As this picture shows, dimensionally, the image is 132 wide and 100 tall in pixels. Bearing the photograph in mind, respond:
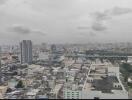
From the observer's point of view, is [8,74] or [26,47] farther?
[26,47]

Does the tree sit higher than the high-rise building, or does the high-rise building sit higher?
the high-rise building

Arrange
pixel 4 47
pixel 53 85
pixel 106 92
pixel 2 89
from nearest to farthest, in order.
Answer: pixel 106 92 < pixel 2 89 < pixel 53 85 < pixel 4 47

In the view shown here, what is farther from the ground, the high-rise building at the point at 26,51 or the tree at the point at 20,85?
the high-rise building at the point at 26,51

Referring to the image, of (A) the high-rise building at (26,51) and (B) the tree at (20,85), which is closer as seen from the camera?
(B) the tree at (20,85)

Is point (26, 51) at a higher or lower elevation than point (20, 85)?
higher

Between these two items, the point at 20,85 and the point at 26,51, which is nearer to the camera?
the point at 20,85

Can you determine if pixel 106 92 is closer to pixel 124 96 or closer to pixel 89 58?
pixel 124 96

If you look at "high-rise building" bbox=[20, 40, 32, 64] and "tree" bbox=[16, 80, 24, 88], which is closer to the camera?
"tree" bbox=[16, 80, 24, 88]

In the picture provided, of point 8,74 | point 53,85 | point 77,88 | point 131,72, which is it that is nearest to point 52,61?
point 8,74
